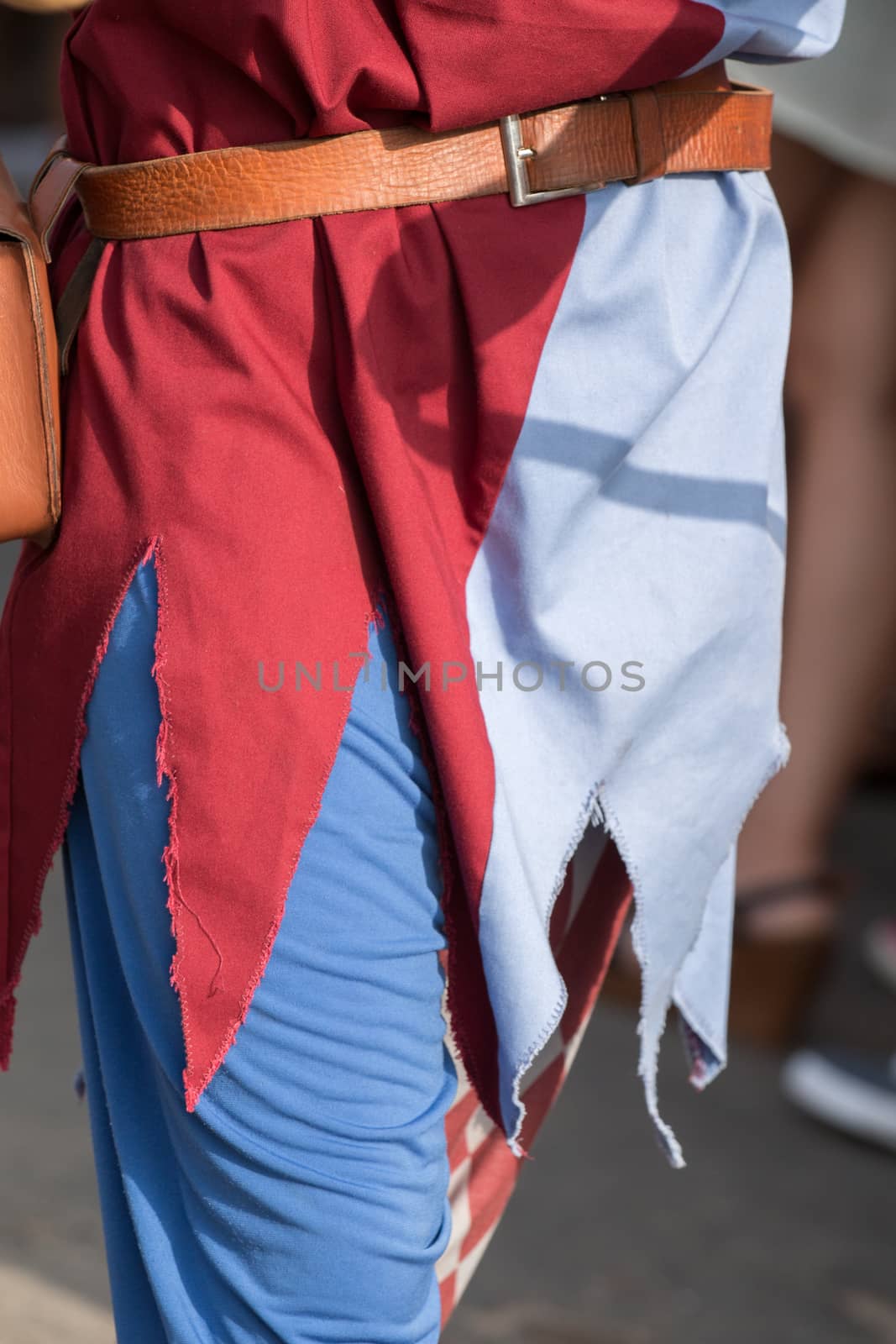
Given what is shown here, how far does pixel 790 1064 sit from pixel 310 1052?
5.15ft

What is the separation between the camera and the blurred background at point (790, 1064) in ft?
6.20

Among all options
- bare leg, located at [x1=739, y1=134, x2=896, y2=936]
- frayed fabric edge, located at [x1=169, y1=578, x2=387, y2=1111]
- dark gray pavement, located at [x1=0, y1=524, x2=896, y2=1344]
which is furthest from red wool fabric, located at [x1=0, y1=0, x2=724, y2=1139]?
bare leg, located at [x1=739, y1=134, x2=896, y2=936]

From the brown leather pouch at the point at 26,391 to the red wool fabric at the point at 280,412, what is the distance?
0.02 m

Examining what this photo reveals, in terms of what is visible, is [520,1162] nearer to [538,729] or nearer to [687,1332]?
[538,729]

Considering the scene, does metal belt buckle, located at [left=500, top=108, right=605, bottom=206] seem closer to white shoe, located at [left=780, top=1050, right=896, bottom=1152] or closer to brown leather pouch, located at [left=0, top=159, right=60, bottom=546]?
brown leather pouch, located at [left=0, top=159, right=60, bottom=546]

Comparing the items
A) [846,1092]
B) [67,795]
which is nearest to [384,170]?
[67,795]

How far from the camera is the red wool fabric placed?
92cm

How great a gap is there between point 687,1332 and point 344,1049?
1.11 meters

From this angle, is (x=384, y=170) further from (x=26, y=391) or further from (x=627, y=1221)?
(x=627, y=1221)

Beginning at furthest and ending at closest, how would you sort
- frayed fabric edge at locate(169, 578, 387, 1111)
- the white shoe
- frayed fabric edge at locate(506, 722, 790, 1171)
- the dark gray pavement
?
the white shoe, the dark gray pavement, frayed fabric edge at locate(506, 722, 790, 1171), frayed fabric edge at locate(169, 578, 387, 1111)

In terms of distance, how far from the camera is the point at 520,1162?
133 centimetres

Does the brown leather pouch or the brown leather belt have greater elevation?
the brown leather belt

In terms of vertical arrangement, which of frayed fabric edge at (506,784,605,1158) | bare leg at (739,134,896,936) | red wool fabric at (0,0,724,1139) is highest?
red wool fabric at (0,0,724,1139)

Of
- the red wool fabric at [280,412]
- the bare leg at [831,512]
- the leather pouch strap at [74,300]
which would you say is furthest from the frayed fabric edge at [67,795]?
the bare leg at [831,512]
